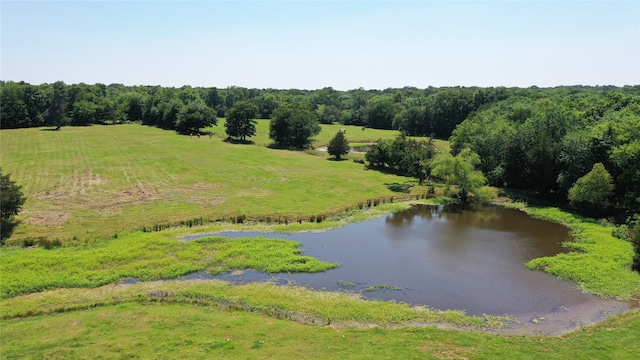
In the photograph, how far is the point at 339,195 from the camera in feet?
189

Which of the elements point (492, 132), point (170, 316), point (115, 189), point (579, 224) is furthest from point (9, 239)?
point (492, 132)

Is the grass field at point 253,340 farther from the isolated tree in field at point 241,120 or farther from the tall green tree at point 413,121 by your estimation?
the tall green tree at point 413,121

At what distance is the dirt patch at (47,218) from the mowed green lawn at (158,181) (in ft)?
0.30

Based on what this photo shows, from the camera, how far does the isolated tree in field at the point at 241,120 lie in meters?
104

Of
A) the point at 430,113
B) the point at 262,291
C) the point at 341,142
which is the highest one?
the point at 430,113

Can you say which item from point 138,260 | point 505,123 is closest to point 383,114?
point 505,123

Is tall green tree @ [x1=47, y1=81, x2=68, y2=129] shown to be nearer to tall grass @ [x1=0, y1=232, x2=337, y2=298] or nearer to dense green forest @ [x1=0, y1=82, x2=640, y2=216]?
dense green forest @ [x1=0, y1=82, x2=640, y2=216]

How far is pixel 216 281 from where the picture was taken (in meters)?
31.4

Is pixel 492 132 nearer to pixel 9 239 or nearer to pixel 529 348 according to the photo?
pixel 529 348

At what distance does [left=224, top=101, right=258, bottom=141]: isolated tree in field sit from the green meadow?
37.7 metres

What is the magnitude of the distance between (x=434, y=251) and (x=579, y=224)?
62.5ft

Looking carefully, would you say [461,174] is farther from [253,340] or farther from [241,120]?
[241,120]

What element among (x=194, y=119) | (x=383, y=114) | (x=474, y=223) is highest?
(x=383, y=114)

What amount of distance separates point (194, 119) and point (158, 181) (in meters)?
53.5
